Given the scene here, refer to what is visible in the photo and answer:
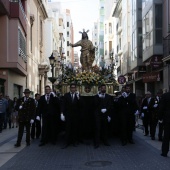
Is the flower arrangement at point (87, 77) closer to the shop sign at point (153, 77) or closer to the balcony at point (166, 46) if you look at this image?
the balcony at point (166, 46)

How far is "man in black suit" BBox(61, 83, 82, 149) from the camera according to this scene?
10.8 metres

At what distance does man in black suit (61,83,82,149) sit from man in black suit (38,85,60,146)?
1.95ft

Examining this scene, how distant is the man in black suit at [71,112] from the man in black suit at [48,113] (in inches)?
23.4

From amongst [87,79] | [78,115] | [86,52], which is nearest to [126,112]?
[78,115]

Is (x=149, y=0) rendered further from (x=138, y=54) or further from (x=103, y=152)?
(x=103, y=152)

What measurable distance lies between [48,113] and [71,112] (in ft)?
2.70

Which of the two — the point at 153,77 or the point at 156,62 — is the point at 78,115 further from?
the point at 153,77

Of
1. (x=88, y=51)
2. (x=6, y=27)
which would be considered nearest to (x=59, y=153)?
(x=88, y=51)

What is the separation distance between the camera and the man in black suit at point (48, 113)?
11242 millimetres

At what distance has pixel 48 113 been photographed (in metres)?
11.2

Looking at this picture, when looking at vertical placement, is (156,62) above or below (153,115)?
above

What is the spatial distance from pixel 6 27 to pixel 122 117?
45.3 feet

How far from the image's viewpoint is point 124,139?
1107 cm

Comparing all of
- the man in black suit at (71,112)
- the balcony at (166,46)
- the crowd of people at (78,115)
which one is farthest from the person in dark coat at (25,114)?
the balcony at (166,46)
